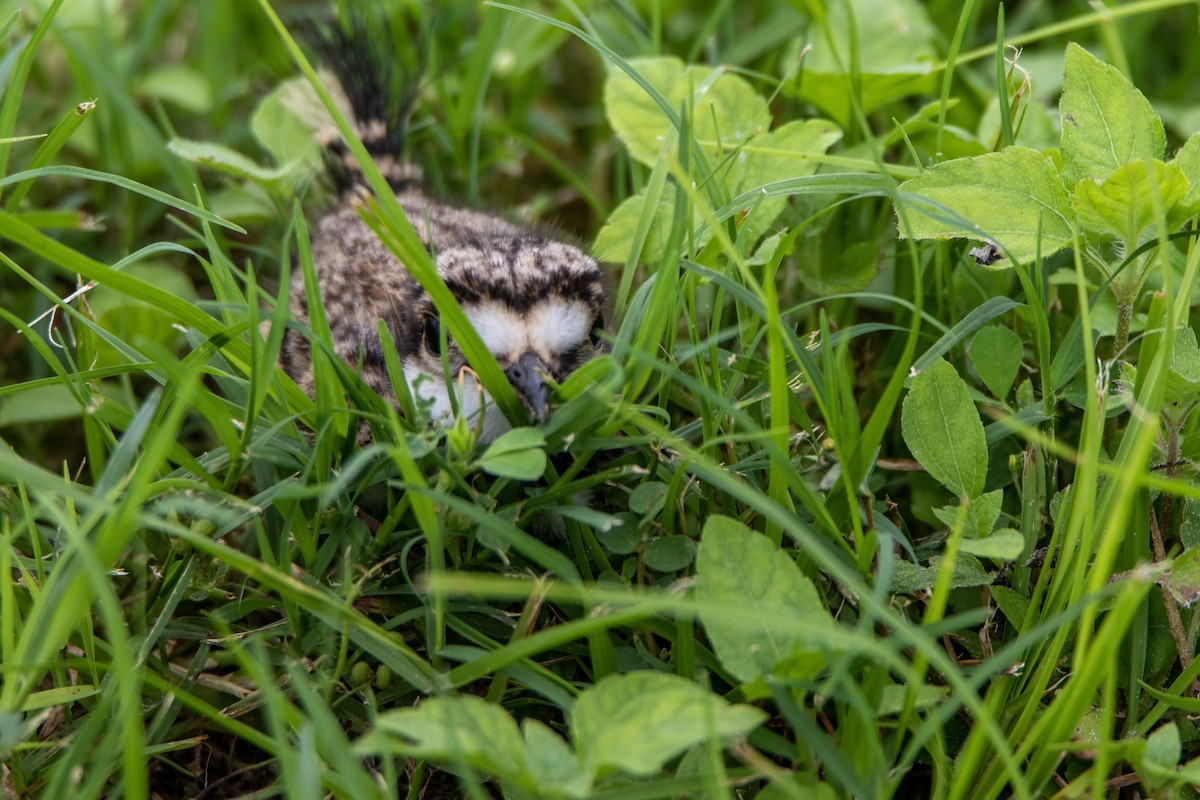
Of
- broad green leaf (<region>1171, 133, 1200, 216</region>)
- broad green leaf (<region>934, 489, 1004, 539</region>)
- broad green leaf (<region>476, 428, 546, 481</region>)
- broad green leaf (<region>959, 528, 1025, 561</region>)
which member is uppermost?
broad green leaf (<region>1171, 133, 1200, 216</region>)

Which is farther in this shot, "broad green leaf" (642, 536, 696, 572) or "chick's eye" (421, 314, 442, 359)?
"chick's eye" (421, 314, 442, 359)

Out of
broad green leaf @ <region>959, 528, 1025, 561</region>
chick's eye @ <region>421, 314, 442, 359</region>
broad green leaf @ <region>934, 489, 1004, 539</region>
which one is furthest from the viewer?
chick's eye @ <region>421, 314, 442, 359</region>

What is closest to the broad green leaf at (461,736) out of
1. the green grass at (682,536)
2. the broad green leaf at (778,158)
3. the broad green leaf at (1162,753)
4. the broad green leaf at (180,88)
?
the green grass at (682,536)

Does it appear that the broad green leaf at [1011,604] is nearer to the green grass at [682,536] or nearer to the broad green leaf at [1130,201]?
the green grass at [682,536]

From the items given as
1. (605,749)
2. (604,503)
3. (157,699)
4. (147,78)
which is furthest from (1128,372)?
(147,78)

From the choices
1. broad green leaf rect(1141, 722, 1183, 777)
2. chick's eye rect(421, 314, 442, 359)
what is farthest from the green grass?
chick's eye rect(421, 314, 442, 359)

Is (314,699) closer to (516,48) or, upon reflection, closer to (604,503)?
(604,503)

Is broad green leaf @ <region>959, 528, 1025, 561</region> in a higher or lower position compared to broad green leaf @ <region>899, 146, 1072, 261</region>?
lower

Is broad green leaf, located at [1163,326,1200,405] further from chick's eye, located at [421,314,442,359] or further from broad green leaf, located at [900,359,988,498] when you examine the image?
chick's eye, located at [421,314,442,359]
